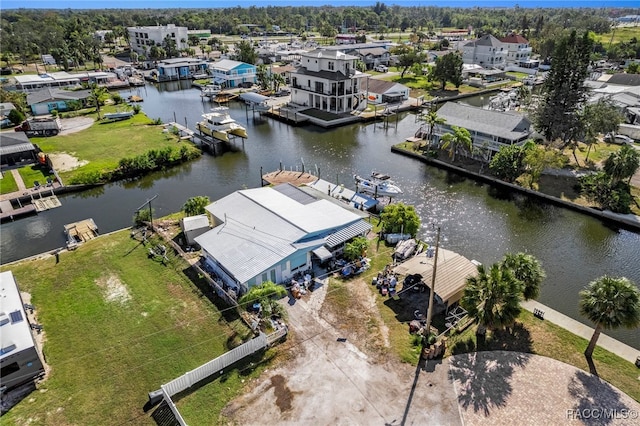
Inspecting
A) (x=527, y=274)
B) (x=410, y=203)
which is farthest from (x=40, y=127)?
(x=527, y=274)

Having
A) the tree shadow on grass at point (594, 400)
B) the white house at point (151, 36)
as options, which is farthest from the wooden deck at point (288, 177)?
the white house at point (151, 36)

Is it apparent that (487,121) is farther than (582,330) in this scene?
Yes

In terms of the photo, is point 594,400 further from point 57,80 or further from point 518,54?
point 518,54

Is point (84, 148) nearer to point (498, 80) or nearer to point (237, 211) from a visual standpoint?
point (237, 211)

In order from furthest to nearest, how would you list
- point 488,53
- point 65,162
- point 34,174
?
1. point 488,53
2. point 65,162
3. point 34,174

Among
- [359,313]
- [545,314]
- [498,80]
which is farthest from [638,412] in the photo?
[498,80]

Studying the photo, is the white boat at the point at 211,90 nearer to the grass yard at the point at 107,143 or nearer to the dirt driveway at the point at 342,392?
the grass yard at the point at 107,143
